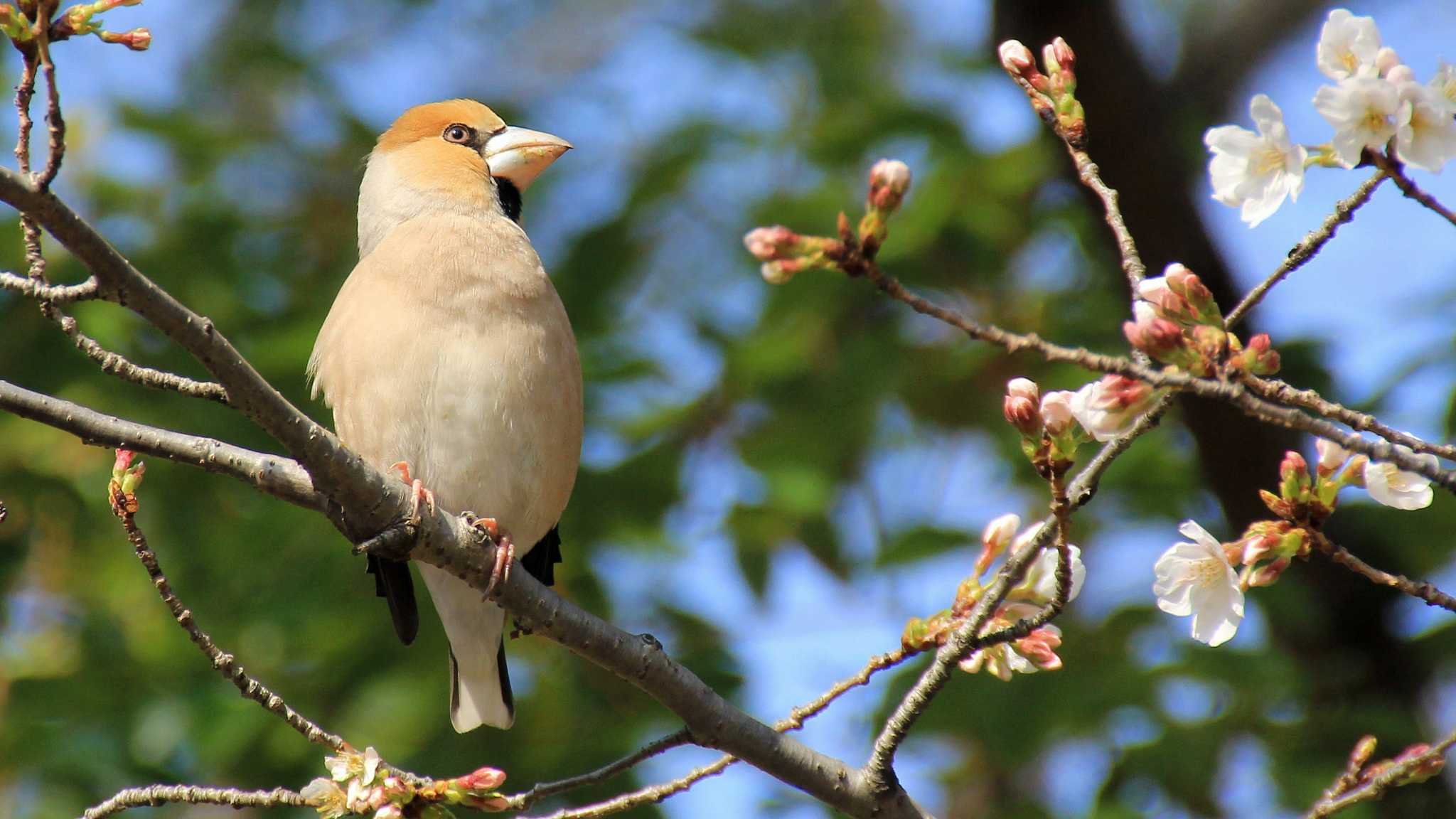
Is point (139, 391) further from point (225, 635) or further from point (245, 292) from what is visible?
point (225, 635)

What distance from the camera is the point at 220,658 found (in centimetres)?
279

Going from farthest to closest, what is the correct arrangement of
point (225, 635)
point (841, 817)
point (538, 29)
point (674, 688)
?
point (538, 29), point (225, 635), point (841, 817), point (674, 688)

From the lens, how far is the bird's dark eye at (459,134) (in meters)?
5.13

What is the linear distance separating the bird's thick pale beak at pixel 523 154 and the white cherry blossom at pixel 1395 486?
10.7 ft

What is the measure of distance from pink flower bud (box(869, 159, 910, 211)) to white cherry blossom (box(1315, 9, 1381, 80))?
62cm

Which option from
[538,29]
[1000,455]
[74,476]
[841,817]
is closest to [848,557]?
[1000,455]

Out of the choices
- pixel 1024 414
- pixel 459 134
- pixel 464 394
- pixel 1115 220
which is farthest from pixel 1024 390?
pixel 459 134

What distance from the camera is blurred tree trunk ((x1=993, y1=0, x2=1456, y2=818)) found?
4902 mm

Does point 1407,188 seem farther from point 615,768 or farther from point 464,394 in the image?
point 464,394

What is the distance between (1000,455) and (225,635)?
2855 mm

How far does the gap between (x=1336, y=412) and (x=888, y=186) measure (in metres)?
0.70

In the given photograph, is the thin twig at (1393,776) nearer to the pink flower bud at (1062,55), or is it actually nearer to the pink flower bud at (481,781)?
the pink flower bud at (1062,55)

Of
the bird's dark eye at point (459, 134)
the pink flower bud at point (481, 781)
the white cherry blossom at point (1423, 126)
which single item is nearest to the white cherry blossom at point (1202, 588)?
the white cherry blossom at point (1423, 126)

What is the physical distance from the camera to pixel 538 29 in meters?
9.90
